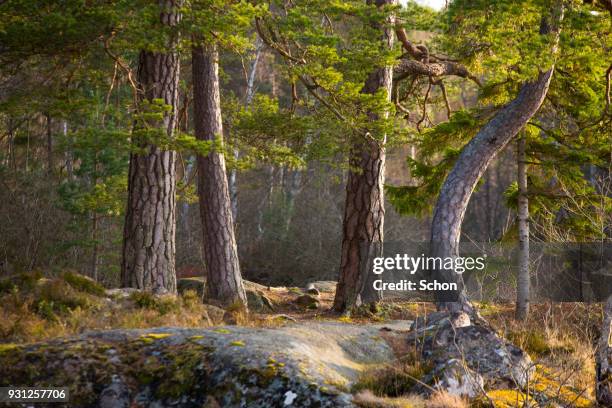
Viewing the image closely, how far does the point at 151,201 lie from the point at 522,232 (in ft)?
22.3

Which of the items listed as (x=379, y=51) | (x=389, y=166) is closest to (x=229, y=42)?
(x=379, y=51)

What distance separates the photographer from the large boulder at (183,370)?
5.25 meters

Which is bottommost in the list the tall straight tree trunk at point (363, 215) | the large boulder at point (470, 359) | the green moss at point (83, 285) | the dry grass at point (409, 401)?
the dry grass at point (409, 401)

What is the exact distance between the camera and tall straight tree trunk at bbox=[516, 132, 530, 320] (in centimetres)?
1274

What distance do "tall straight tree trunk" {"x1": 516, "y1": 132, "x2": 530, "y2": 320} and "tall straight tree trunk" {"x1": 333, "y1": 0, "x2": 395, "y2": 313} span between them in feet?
8.57

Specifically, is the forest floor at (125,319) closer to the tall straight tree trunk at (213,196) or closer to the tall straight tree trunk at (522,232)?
the tall straight tree trunk at (213,196)

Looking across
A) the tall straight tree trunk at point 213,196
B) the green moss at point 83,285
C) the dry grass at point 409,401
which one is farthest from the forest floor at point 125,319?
the tall straight tree trunk at point 213,196

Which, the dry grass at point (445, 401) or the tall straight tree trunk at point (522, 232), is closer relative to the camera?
the dry grass at point (445, 401)

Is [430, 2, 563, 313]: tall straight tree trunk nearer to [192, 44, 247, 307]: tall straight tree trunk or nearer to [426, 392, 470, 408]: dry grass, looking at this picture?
[192, 44, 247, 307]: tall straight tree trunk

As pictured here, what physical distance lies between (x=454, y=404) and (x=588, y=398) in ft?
5.98

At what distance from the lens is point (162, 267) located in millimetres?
10352

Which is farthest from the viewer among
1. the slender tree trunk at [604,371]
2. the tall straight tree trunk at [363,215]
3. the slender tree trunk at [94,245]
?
the slender tree trunk at [94,245]

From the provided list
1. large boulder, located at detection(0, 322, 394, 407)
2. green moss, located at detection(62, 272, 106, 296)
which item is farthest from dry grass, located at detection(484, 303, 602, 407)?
green moss, located at detection(62, 272, 106, 296)

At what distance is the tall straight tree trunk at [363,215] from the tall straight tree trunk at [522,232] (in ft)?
8.57
